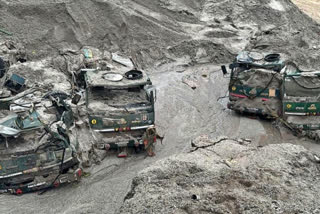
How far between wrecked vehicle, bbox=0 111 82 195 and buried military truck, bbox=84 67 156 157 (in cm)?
158

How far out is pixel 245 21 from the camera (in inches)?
901

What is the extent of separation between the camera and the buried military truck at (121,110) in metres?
11.7

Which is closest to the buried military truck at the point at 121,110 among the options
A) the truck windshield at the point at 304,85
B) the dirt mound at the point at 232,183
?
the dirt mound at the point at 232,183

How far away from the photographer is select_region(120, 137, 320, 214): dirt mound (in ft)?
24.2

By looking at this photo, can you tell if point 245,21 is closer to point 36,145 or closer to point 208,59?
point 208,59

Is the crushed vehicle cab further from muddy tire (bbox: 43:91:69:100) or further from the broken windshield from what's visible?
muddy tire (bbox: 43:91:69:100)

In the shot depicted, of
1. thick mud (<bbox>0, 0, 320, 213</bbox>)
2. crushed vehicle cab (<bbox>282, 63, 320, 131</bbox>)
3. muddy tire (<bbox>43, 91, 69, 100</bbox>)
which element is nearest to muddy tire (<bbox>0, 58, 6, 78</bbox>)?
thick mud (<bbox>0, 0, 320, 213</bbox>)

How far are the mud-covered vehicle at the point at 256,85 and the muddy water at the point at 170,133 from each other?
56cm

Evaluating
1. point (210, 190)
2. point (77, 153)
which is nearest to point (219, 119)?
point (77, 153)

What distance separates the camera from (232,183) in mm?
8062

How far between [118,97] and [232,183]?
5.57m

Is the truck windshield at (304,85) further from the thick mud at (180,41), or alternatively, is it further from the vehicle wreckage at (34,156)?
the vehicle wreckage at (34,156)

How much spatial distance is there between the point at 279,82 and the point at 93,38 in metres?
9.77

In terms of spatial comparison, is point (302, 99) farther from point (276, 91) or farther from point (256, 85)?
point (256, 85)
